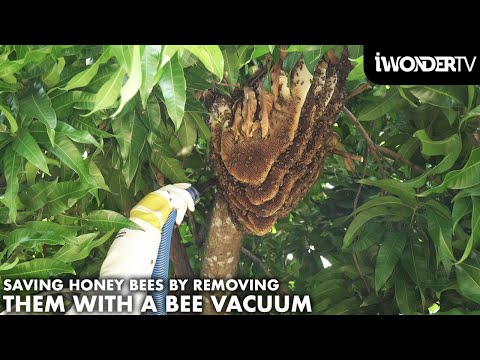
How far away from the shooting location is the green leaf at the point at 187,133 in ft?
3.75

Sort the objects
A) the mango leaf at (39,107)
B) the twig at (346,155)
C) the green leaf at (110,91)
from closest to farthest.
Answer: the green leaf at (110,91)
the mango leaf at (39,107)
the twig at (346,155)

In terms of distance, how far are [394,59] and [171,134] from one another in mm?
427

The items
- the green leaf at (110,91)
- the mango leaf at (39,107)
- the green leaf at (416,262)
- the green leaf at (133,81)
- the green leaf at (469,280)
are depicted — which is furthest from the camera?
the green leaf at (416,262)

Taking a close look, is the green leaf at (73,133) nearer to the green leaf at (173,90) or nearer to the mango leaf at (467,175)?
the green leaf at (173,90)

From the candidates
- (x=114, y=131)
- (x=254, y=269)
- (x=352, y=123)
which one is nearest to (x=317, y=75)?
(x=352, y=123)

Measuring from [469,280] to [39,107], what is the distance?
0.60 m

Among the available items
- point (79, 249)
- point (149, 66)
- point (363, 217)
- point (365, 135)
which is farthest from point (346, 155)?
point (149, 66)

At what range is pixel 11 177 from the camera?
36.0 inches

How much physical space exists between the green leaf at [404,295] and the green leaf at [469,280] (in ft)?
0.37

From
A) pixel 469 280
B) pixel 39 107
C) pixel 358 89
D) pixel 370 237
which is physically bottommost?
pixel 469 280

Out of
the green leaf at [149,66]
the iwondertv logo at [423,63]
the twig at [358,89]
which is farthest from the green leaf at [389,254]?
the green leaf at [149,66]

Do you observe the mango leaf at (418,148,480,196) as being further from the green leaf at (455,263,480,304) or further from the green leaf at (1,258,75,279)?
the green leaf at (1,258,75,279)

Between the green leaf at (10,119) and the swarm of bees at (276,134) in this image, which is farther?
the swarm of bees at (276,134)

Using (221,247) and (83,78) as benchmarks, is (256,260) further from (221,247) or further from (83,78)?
(83,78)
